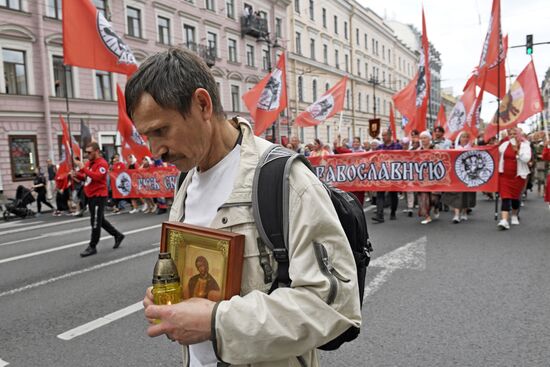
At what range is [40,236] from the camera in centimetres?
969

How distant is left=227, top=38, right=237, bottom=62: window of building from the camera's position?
33375mm

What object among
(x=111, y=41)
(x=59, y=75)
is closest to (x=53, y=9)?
(x=59, y=75)

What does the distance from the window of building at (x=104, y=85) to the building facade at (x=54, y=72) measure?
0.05 meters

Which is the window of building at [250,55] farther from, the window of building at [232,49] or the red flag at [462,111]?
the red flag at [462,111]

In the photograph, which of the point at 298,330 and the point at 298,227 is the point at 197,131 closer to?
the point at 298,227

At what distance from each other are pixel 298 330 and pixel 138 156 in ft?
37.0

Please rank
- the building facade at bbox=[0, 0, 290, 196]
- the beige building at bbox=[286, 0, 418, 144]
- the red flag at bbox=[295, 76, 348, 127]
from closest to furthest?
1. the red flag at bbox=[295, 76, 348, 127]
2. the building facade at bbox=[0, 0, 290, 196]
3. the beige building at bbox=[286, 0, 418, 144]

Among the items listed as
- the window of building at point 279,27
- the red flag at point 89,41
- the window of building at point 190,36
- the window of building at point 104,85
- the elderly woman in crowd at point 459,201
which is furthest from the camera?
the window of building at point 279,27

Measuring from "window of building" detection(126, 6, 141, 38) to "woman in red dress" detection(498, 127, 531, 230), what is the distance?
22.6 meters

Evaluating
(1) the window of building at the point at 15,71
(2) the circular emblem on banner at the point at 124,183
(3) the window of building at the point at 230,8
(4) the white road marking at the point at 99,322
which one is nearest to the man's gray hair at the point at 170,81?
(4) the white road marking at the point at 99,322

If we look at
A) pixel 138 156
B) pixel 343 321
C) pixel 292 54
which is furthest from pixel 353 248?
pixel 292 54

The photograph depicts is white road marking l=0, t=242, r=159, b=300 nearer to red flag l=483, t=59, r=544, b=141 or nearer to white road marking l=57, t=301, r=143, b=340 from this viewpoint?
white road marking l=57, t=301, r=143, b=340

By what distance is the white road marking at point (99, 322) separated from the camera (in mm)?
3850

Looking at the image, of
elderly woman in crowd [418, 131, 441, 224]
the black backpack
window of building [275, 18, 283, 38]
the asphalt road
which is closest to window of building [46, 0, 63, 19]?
the asphalt road
